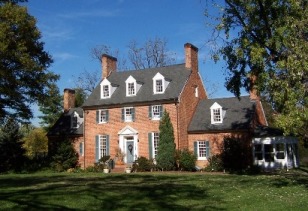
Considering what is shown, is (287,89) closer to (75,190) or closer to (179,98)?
(75,190)

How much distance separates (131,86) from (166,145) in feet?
24.1

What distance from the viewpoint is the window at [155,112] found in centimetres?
3472

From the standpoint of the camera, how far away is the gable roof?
1380 inches

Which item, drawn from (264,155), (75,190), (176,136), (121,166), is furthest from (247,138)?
(75,190)

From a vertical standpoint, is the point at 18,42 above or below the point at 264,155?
above

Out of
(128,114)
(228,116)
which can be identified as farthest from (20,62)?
(228,116)

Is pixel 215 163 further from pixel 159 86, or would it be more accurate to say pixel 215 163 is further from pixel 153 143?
pixel 159 86

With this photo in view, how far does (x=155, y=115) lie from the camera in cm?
3500

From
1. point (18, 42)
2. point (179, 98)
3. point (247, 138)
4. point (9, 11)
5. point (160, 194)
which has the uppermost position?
point (9, 11)

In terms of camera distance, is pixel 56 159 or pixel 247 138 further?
pixel 56 159

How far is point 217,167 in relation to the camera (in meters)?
31.4

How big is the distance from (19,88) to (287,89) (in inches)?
791

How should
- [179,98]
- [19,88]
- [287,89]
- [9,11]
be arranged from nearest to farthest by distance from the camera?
1. [287,89]
2. [9,11]
3. [19,88]
4. [179,98]

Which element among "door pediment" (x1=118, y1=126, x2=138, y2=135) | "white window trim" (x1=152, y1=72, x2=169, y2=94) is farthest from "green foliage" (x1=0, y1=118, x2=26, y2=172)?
"white window trim" (x1=152, y1=72, x2=169, y2=94)
